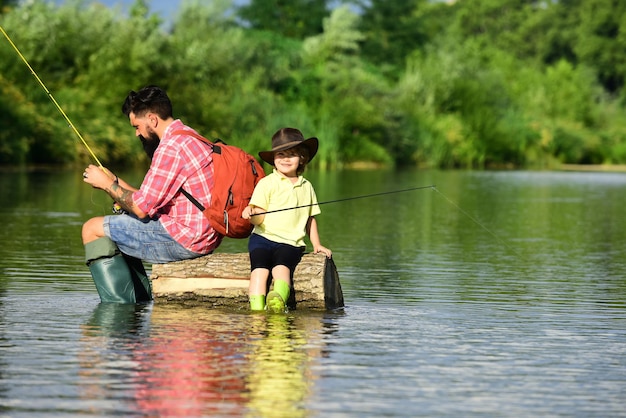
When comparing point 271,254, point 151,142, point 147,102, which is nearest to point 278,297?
point 271,254

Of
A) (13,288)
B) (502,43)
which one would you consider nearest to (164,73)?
(13,288)

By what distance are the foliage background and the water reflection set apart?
28622 mm

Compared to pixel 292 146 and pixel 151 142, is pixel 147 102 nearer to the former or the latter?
pixel 151 142

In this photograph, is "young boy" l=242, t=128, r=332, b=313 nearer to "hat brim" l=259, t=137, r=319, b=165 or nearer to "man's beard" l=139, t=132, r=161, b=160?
"hat brim" l=259, t=137, r=319, b=165

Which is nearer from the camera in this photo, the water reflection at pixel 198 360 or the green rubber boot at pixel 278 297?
the water reflection at pixel 198 360

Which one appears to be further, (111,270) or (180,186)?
(111,270)

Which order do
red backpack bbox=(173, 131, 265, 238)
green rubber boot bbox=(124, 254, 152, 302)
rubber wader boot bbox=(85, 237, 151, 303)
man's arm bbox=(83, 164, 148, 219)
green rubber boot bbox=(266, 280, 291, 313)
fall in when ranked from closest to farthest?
1. man's arm bbox=(83, 164, 148, 219)
2. green rubber boot bbox=(266, 280, 291, 313)
3. red backpack bbox=(173, 131, 265, 238)
4. rubber wader boot bbox=(85, 237, 151, 303)
5. green rubber boot bbox=(124, 254, 152, 302)

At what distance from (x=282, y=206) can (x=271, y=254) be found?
1.06 feet

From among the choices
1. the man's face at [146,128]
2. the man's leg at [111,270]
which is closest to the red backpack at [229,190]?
the man's face at [146,128]

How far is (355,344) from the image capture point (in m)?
7.82

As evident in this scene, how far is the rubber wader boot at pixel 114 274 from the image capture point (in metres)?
9.23

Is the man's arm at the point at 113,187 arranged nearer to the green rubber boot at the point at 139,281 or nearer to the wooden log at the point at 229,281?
the wooden log at the point at 229,281

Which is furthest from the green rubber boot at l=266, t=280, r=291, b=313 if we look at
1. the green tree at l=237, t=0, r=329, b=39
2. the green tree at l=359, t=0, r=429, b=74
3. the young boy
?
the green tree at l=359, t=0, r=429, b=74

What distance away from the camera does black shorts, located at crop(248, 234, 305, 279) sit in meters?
8.94
